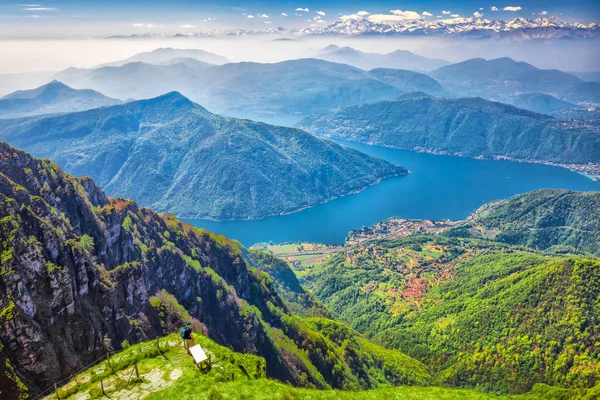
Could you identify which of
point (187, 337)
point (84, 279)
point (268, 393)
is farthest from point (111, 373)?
point (84, 279)

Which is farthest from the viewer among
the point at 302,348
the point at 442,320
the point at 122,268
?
the point at 442,320

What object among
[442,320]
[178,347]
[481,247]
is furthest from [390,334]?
A: [178,347]

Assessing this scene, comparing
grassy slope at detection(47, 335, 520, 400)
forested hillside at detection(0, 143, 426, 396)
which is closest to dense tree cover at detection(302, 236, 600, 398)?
forested hillside at detection(0, 143, 426, 396)

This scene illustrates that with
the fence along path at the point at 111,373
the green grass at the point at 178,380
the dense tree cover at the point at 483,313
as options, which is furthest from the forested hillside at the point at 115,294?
the dense tree cover at the point at 483,313

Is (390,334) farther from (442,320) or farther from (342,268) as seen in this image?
(342,268)

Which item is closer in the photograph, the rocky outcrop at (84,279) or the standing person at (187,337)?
the standing person at (187,337)

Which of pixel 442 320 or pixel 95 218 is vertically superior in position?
pixel 95 218

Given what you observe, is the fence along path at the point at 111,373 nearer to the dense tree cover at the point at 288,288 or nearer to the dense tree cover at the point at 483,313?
the dense tree cover at the point at 483,313

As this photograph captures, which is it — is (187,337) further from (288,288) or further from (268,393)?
Result: (288,288)
